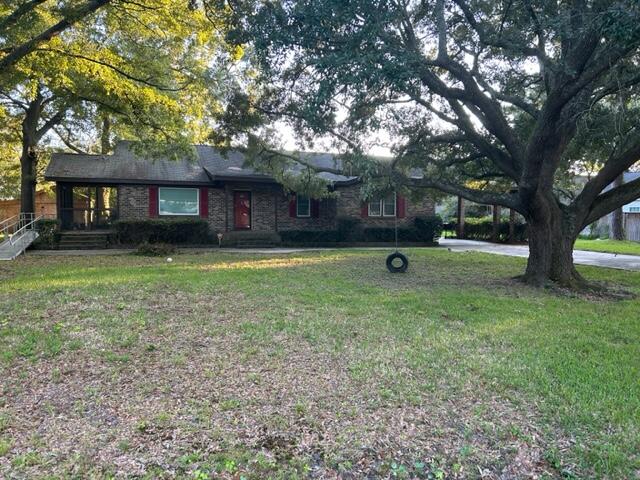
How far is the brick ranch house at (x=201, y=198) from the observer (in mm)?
17922

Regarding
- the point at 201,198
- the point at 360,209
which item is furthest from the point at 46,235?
the point at 360,209

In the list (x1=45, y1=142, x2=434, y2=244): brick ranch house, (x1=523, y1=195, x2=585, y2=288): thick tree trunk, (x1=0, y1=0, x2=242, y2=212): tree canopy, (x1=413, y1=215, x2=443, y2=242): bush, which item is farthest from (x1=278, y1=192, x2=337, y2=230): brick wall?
(x1=523, y1=195, x2=585, y2=288): thick tree trunk

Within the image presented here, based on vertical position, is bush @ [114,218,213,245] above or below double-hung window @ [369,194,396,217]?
below

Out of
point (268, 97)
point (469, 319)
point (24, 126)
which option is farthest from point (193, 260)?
point (24, 126)

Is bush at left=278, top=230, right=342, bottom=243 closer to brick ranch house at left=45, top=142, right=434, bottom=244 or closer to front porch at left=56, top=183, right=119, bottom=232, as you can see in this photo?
brick ranch house at left=45, top=142, right=434, bottom=244

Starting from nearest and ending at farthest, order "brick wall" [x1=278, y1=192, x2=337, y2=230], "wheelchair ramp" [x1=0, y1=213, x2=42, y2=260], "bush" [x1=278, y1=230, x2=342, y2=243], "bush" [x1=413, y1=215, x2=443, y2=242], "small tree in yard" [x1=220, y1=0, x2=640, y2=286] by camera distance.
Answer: "small tree in yard" [x1=220, y1=0, x2=640, y2=286]
"wheelchair ramp" [x1=0, y1=213, x2=42, y2=260]
"bush" [x1=278, y1=230, x2=342, y2=243]
"brick wall" [x1=278, y1=192, x2=337, y2=230]
"bush" [x1=413, y1=215, x2=443, y2=242]

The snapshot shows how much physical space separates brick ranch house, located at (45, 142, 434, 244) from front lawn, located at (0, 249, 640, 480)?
10998mm

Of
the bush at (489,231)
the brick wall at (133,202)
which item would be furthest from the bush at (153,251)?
the bush at (489,231)

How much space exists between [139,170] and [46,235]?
4.52 metres

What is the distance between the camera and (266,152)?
1402 cm

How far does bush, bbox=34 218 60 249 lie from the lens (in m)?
16.3

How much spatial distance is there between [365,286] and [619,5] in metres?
5.92

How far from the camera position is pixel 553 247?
9516 millimetres

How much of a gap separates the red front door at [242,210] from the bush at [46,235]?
278 inches
